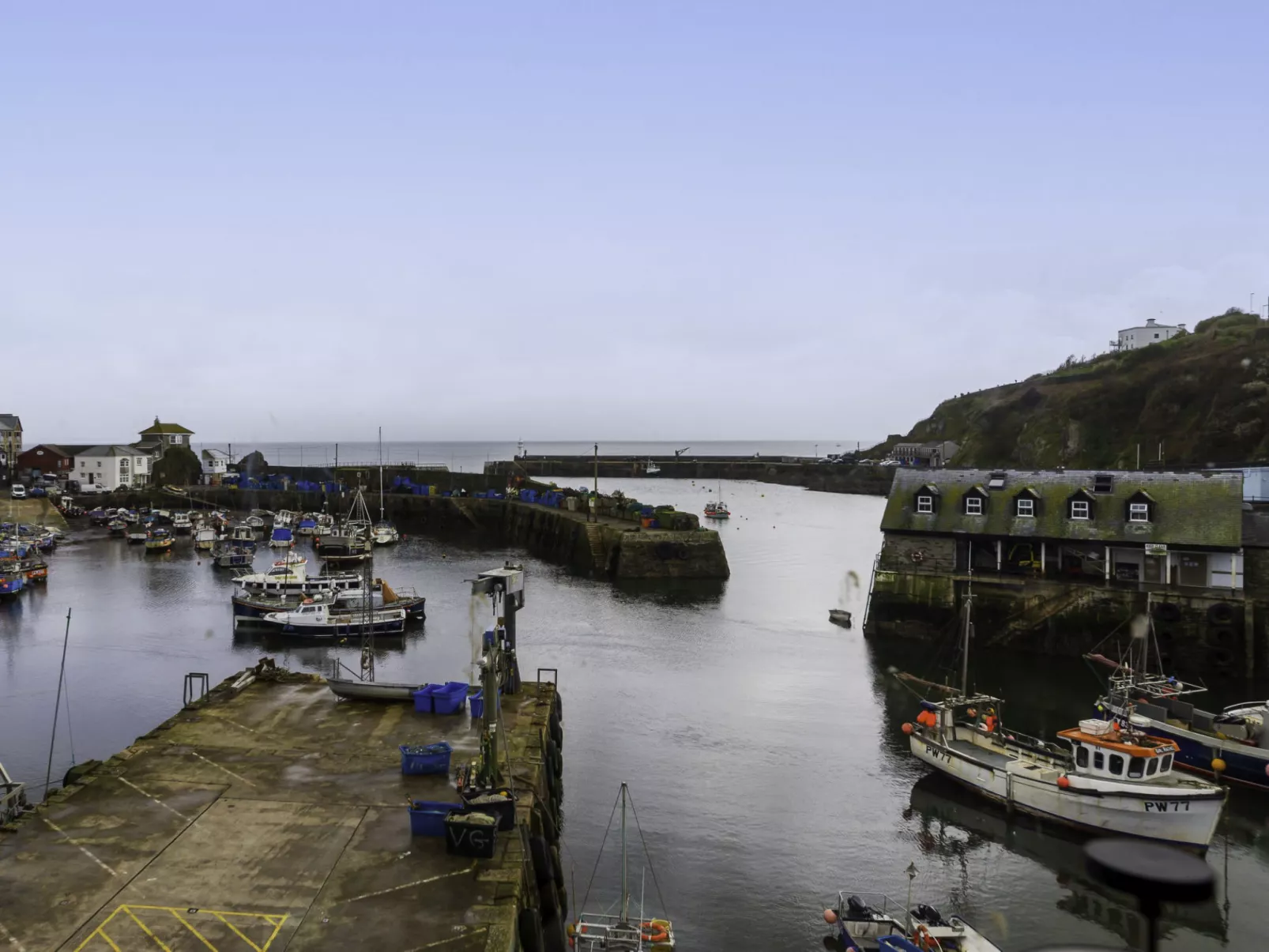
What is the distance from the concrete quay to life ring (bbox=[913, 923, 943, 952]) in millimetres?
7287

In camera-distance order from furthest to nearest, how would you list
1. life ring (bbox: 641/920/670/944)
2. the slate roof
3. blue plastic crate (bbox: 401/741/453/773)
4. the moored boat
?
the moored boat, the slate roof, blue plastic crate (bbox: 401/741/453/773), life ring (bbox: 641/920/670/944)

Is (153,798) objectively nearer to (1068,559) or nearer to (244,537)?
(1068,559)

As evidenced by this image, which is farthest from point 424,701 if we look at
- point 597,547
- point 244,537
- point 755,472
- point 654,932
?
point 755,472

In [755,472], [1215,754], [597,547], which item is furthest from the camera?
[755,472]

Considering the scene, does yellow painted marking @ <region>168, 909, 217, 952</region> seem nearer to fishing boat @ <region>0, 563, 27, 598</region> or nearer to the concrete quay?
the concrete quay

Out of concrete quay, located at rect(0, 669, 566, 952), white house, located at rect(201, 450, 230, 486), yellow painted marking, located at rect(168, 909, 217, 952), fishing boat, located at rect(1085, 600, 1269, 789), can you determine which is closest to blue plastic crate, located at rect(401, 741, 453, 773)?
concrete quay, located at rect(0, 669, 566, 952)

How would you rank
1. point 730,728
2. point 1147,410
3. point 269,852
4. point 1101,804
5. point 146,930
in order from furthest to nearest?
point 1147,410
point 730,728
point 1101,804
point 269,852
point 146,930

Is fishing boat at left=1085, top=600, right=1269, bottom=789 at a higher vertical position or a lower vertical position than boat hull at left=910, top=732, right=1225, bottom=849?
higher

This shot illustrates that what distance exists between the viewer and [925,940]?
1833 cm

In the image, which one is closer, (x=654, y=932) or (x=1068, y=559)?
(x=654, y=932)

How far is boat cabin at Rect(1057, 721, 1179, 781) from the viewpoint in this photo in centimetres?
2555

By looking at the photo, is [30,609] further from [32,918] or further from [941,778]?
[941,778]

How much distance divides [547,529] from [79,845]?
69047mm

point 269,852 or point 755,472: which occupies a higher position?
point 755,472
